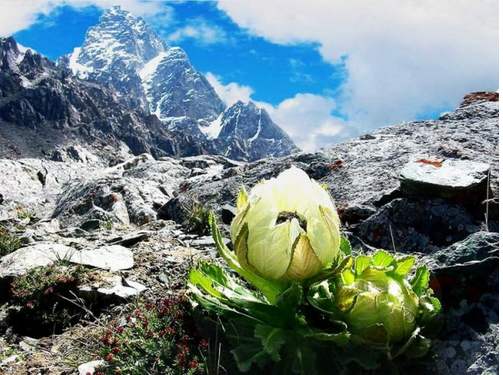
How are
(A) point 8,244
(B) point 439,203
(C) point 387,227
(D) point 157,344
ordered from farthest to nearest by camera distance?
(A) point 8,244
(C) point 387,227
(B) point 439,203
(D) point 157,344

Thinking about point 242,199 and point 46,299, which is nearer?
point 242,199

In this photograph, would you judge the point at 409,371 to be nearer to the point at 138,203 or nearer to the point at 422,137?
the point at 422,137

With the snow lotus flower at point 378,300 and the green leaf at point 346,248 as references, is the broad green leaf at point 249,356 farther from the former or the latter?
the green leaf at point 346,248

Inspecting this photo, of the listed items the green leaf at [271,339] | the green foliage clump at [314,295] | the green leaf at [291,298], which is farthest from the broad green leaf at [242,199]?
the green leaf at [271,339]

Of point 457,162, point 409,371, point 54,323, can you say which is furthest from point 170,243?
point 409,371

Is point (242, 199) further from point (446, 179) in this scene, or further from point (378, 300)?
point (446, 179)

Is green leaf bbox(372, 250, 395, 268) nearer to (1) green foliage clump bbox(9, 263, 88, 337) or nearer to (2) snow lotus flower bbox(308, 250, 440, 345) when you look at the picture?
(2) snow lotus flower bbox(308, 250, 440, 345)

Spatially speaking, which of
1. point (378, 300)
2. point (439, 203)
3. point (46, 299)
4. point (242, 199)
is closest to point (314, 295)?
point (378, 300)
